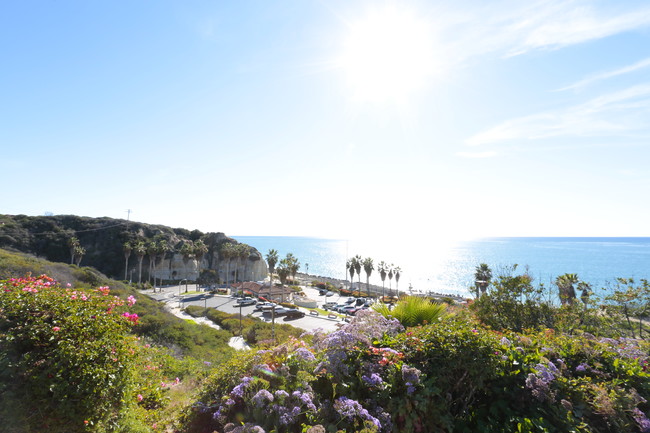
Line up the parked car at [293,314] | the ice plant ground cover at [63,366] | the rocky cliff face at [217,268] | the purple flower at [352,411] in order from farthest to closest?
1. the rocky cliff face at [217,268]
2. the parked car at [293,314]
3. the ice plant ground cover at [63,366]
4. the purple flower at [352,411]

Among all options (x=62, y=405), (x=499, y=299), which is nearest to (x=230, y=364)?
(x=62, y=405)

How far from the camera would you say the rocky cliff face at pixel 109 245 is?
68.4 meters

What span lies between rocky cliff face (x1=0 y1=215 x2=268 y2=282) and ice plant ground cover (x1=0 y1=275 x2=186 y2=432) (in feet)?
216

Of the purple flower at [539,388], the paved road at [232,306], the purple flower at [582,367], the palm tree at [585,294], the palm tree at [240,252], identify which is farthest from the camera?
the palm tree at [240,252]

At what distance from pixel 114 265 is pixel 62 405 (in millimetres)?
82602

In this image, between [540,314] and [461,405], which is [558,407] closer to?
[461,405]

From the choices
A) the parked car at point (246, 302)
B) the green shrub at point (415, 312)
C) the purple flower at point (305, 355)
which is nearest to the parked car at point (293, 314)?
the parked car at point (246, 302)

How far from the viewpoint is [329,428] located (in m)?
3.31

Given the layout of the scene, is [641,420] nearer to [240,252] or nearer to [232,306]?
[232,306]

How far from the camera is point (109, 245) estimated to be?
75562 mm

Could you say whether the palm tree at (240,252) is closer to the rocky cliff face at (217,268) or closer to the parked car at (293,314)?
the rocky cliff face at (217,268)

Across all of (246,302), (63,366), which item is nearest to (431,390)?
(63,366)

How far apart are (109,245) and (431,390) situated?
90.7 metres

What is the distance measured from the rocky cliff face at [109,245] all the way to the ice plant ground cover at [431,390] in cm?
6835
